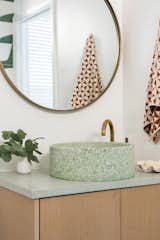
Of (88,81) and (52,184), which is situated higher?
(88,81)

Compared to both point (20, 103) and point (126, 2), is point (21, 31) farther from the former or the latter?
point (126, 2)

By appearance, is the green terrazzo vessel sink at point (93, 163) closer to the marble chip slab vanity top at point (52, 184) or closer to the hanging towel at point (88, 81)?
the marble chip slab vanity top at point (52, 184)

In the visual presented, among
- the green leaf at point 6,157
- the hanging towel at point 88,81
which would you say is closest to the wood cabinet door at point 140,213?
the green leaf at point 6,157

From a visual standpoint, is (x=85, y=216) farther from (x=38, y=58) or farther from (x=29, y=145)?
(x=38, y=58)

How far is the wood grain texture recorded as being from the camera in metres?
1.29

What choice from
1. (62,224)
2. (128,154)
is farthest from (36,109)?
(62,224)

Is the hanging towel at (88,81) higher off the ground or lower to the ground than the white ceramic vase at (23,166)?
higher

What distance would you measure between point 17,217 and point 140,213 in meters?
0.48

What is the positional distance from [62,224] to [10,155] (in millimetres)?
431

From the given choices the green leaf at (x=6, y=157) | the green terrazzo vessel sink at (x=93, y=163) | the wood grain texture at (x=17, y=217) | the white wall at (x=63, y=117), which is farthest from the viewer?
the white wall at (x=63, y=117)

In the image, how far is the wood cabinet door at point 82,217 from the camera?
1.30m

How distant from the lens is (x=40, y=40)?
1.82 m

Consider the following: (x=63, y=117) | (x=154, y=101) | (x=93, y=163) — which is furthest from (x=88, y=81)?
(x=93, y=163)

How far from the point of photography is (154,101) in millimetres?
1809
